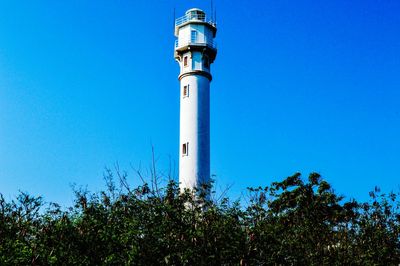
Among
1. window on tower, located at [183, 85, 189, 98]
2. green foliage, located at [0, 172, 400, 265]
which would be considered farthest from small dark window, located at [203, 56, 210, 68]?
green foliage, located at [0, 172, 400, 265]

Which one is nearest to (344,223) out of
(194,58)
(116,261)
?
(116,261)

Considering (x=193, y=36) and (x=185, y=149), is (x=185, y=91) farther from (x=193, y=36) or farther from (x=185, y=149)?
(x=193, y=36)

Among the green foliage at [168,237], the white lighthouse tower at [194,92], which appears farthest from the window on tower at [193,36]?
the green foliage at [168,237]

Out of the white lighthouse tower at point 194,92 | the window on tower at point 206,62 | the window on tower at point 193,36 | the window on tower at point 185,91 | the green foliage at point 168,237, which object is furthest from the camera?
the window on tower at point 193,36

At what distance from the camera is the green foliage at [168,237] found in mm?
9242

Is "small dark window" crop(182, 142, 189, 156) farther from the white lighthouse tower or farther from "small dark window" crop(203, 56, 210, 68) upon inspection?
"small dark window" crop(203, 56, 210, 68)

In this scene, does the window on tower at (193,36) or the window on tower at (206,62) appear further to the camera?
the window on tower at (193,36)

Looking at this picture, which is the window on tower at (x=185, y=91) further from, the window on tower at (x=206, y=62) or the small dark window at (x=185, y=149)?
the small dark window at (x=185, y=149)

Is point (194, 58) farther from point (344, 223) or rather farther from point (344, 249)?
A: point (344, 249)

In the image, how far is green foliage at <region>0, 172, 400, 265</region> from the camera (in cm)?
924

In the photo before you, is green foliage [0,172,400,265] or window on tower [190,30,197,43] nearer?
green foliage [0,172,400,265]

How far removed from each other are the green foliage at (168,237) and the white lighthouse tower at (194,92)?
14.4m

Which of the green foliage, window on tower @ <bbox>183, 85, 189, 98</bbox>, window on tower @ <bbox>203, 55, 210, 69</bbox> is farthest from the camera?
window on tower @ <bbox>203, 55, 210, 69</bbox>

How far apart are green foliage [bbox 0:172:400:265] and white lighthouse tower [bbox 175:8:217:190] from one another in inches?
566
